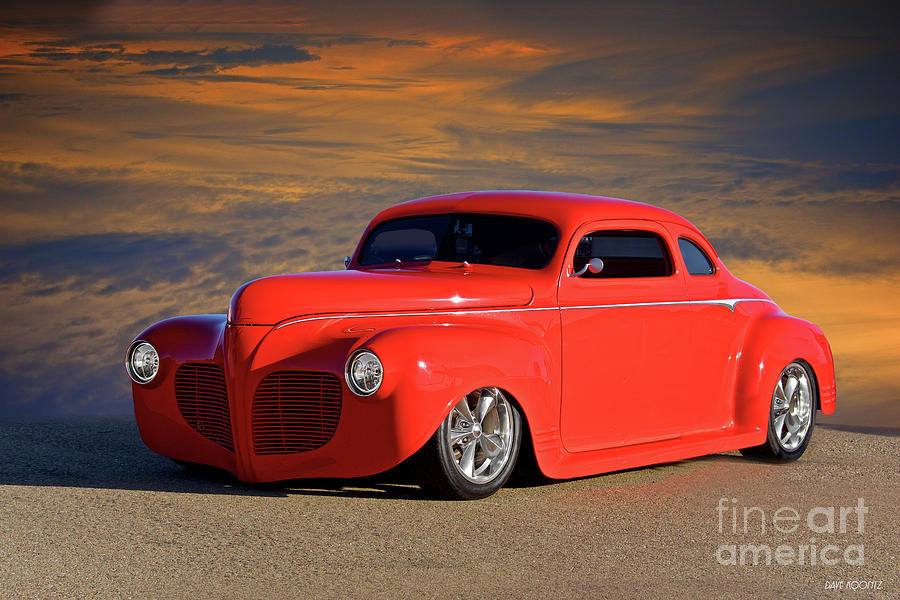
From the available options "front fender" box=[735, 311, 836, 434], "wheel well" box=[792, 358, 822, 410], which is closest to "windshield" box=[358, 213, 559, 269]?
"front fender" box=[735, 311, 836, 434]

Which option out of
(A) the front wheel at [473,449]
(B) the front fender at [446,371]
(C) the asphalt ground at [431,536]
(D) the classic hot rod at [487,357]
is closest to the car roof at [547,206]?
(D) the classic hot rod at [487,357]

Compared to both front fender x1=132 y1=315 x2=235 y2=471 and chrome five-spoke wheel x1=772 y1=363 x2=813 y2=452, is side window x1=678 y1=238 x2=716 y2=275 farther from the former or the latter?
front fender x1=132 y1=315 x2=235 y2=471

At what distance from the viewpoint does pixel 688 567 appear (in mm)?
5285

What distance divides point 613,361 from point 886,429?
5872 mm

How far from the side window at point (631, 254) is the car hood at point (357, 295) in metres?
1.11

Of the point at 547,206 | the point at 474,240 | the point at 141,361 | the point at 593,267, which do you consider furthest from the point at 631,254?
the point at 141,361

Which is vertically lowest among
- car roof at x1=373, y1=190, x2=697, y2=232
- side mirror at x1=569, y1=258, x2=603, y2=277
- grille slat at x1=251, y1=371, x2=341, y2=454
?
grille slat at x1=251, y1=371, x2=341, y2=454

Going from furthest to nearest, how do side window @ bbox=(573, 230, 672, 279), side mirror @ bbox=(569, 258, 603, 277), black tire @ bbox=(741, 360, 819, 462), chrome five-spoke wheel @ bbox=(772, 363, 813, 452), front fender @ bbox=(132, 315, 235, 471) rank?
1. chrome five-spoke wheel @ bbox=(772, 363, 813, 452)
2. black tire @ bbox=(741, 360, 819, 462)
3. side window @ bbox=(573, 230, 672, 279)
4. side mirror @ bbox=(569, 258, 603, 277)
5. front fender @ bbox=(132, 315, 235, 471)

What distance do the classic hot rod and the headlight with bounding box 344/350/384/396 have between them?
0.04 ft

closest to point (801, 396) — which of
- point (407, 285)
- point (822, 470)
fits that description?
point (822, 470)

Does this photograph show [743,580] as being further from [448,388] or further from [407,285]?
[407,285]

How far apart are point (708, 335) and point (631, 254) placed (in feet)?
2.91

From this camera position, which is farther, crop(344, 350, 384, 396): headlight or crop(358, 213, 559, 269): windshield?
crop(358, 213, 559, 269): windshield

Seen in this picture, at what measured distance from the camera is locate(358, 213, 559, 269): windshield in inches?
299
